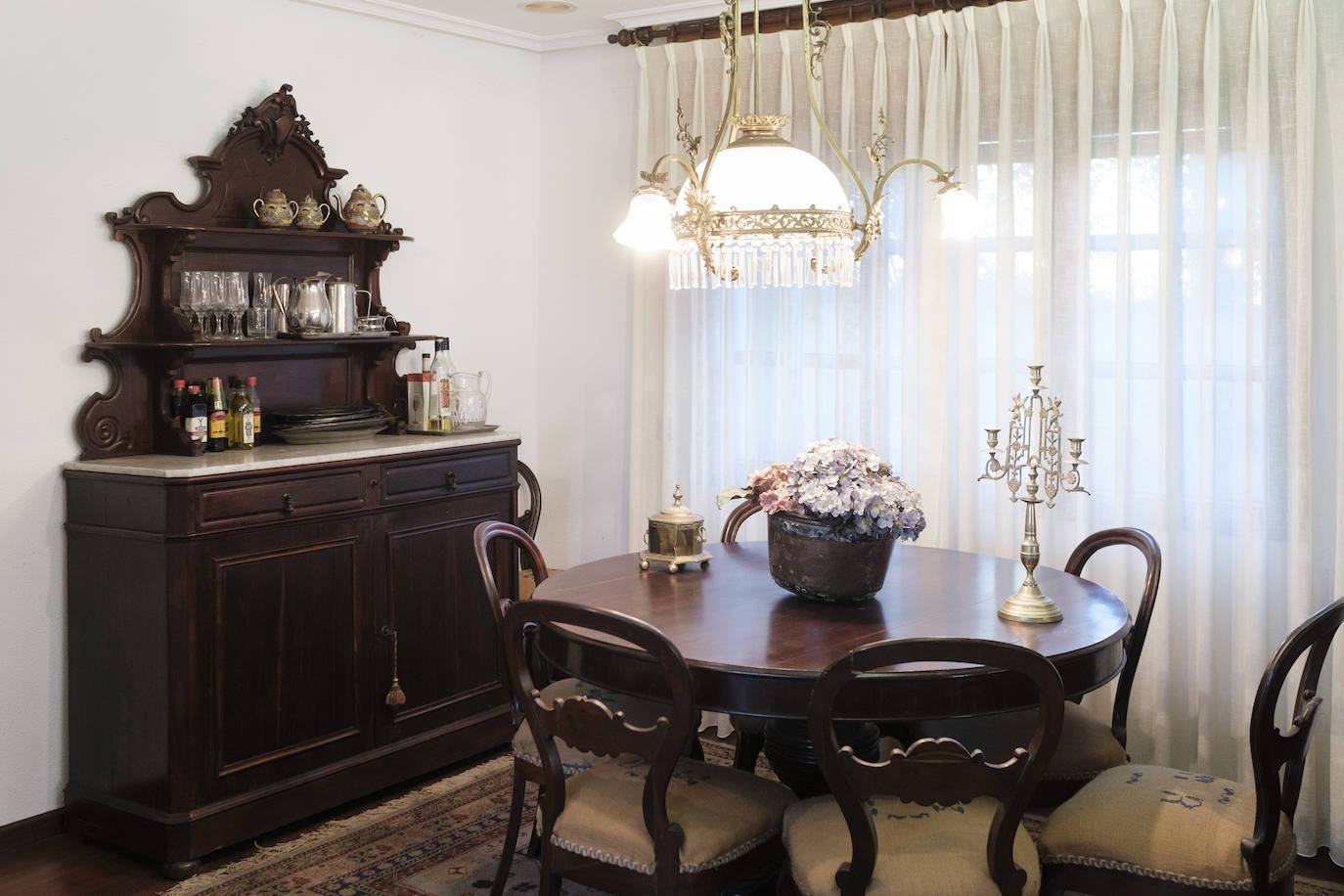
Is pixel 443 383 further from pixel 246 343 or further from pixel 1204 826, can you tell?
pixel 1204 826

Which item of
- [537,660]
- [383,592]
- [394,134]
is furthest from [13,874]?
[394,134]

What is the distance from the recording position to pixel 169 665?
307 centimetres

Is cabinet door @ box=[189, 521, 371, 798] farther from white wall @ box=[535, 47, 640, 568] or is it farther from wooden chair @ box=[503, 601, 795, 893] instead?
white wall @ box=[535, 47, 640, 568]

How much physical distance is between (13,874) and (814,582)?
2244 mm

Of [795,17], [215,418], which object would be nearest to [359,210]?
[215,418]

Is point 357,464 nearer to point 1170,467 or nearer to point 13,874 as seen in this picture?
point 13,874

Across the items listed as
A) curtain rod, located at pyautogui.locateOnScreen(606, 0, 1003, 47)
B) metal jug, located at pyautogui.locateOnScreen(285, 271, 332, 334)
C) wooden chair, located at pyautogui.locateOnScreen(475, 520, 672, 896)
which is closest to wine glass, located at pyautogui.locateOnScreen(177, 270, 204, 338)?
metal jug, located at pyautogui.locateOnScreen(285, 271, 332, 334)

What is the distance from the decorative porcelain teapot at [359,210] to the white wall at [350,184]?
15 cm

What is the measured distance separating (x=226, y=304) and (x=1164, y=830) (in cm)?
285

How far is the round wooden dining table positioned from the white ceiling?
6.87 feet

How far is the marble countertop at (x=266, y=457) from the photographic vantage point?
308 centimetres

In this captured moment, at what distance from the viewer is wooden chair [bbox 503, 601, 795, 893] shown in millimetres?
2172

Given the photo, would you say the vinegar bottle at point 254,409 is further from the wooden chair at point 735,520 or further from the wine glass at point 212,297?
the wooden chair at point 735,520

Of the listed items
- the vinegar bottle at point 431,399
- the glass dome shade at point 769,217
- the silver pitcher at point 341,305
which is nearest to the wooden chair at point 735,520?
the glass dome shade at point 769,217
